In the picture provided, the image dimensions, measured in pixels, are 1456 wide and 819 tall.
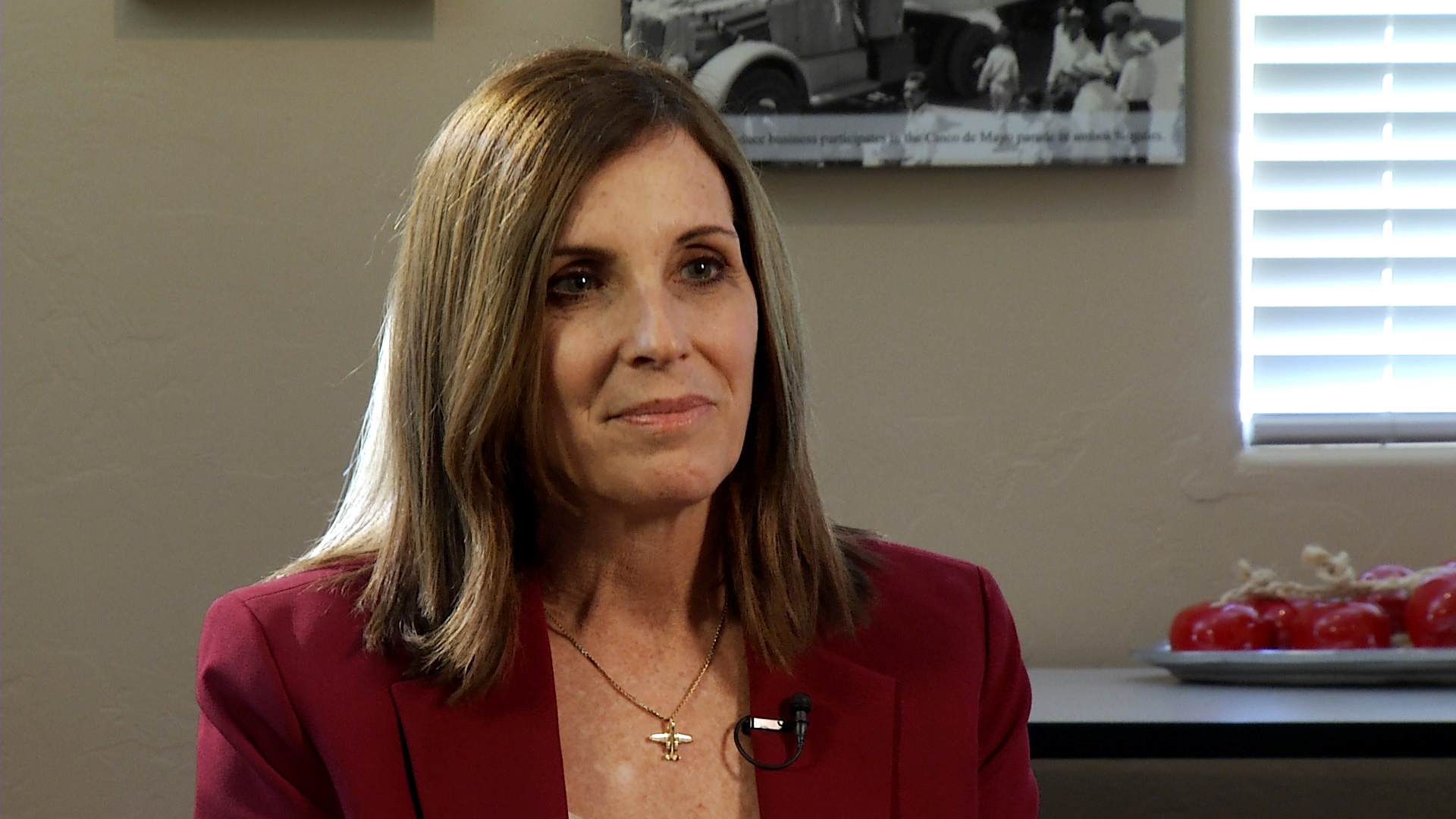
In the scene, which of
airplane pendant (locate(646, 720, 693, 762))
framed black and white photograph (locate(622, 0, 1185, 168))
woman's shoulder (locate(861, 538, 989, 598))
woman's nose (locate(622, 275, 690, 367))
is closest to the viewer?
woman's nose (locate(622, 275, 690, 367))

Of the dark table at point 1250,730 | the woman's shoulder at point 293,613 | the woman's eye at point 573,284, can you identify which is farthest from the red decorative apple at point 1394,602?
the woman's shoulder at point 293,613

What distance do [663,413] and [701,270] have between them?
0.48 feet

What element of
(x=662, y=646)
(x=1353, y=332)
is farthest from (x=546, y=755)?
(x=1353, y=332)

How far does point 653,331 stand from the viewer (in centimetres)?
114

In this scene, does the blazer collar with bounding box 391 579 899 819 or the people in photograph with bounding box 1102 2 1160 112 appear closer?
the blazer collar with bounding box 391 579 899 819

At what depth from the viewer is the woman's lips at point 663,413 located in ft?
3.78

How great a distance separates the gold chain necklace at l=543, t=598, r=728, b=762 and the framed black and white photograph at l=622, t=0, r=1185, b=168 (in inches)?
37.6

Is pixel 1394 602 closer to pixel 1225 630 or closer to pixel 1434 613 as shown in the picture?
pixel 1434 613

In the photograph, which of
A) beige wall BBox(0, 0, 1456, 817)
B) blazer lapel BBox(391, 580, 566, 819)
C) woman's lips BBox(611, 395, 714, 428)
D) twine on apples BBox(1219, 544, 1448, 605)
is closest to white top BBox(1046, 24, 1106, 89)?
beige wall BBox(0, 0, 1456, 817)

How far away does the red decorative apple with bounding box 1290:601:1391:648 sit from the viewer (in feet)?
5.77

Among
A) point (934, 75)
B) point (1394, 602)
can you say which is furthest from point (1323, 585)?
point (934, 75)

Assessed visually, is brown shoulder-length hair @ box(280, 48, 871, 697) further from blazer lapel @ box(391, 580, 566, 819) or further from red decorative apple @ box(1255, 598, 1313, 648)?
red decorative apple @ box(1255, 598, 1313, 648)

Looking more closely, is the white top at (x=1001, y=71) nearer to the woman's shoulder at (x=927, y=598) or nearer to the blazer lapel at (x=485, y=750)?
the woman's shoulder at (x=927, y=598)

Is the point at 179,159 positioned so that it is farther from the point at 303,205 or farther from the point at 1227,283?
the point at 1227,283
